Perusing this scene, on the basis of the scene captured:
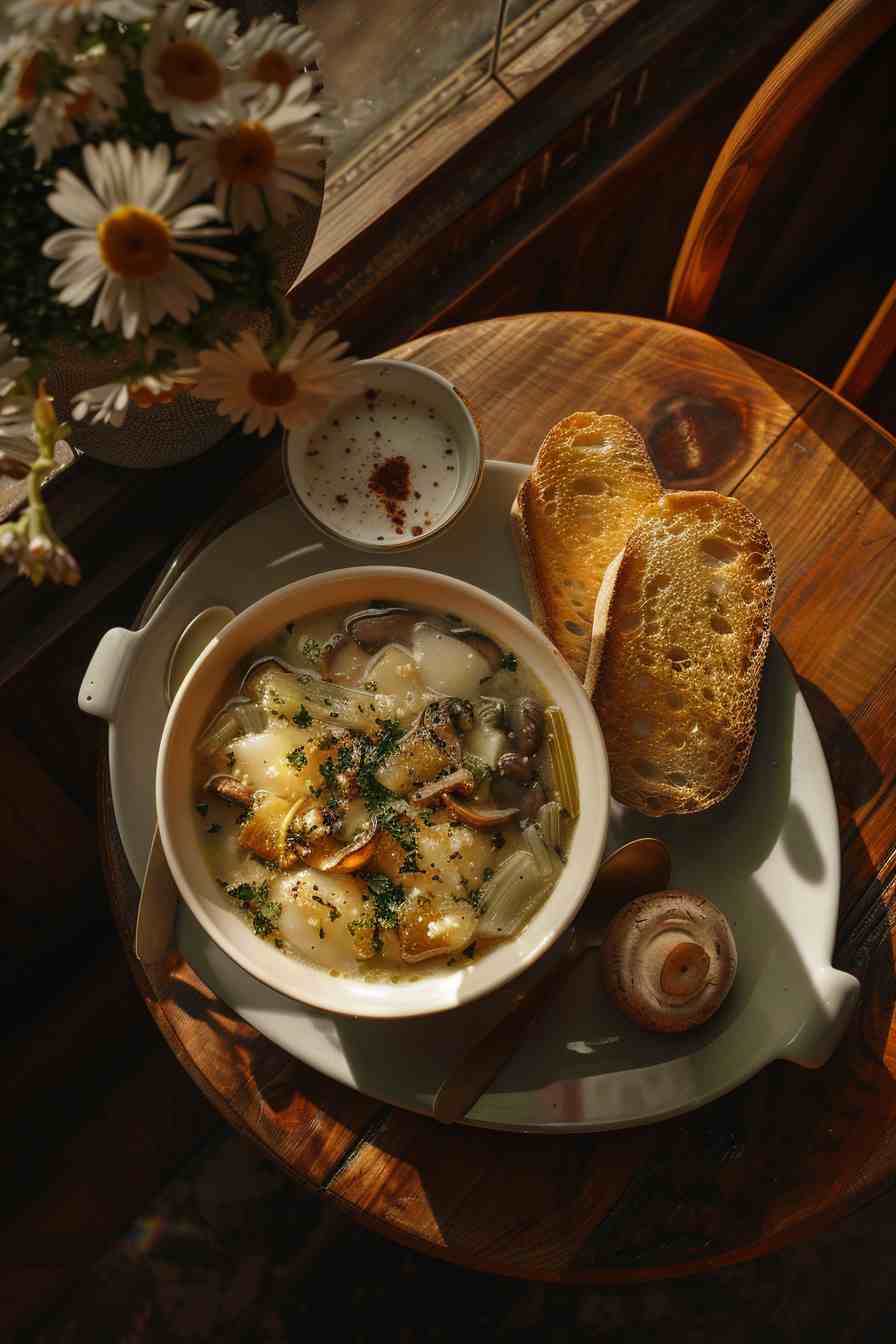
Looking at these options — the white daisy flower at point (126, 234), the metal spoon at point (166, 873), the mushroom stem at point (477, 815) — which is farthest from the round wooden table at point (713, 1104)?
the white daisy flower at point (126, 234)

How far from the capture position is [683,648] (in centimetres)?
178

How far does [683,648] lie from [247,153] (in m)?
1.05

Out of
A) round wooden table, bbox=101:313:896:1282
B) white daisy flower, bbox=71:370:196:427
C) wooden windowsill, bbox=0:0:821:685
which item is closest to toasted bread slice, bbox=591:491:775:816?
round wooden table, bbox=101:313:896:1282

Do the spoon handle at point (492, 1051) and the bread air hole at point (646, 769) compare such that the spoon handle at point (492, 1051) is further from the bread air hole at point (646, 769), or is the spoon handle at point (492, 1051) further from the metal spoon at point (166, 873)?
the metal spoon at point (166, 873)

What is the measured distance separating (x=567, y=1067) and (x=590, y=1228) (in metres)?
0.25

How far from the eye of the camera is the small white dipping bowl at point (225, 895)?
1.43m

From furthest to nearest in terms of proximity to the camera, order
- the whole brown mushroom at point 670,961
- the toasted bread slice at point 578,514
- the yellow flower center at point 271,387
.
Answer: the toasted bread slice at point 578,514 < the whole brown mushroom at point 670,961 < the yellow flower center at point 271,387

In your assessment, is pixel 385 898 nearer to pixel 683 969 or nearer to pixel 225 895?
pixel 225 895

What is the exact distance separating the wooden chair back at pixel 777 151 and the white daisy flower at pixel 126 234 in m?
1.23

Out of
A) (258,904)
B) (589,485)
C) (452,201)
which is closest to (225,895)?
(258,904)

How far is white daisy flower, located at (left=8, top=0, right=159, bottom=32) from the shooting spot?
0.90 metres

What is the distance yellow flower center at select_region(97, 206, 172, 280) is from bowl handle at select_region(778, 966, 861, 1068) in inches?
48.5

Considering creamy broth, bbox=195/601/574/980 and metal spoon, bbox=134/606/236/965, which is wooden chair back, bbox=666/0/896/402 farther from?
metal spoon, bbox=134/606/236/965

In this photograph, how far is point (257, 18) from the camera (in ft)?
4.60
